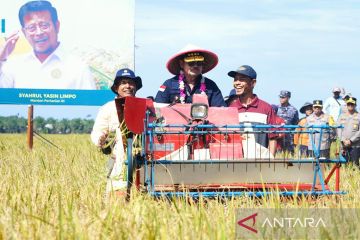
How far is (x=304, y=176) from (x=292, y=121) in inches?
405

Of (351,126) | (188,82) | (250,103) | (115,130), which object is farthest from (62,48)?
(115,130)

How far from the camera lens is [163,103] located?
9797 millimetres

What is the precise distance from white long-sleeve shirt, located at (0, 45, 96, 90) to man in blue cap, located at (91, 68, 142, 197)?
1133cm

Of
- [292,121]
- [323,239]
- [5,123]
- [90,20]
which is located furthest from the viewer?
[5,123]

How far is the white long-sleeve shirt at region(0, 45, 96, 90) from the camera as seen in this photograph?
69.0ft

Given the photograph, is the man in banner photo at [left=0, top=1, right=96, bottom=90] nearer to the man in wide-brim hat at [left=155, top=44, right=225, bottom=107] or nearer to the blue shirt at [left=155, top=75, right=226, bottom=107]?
the man in wide-brim hat at [left=155, top=44, right=225, bottom=107]

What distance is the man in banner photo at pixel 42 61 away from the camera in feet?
68.4

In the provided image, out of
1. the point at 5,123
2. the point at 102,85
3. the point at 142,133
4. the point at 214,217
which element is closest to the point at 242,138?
the point at 142,133

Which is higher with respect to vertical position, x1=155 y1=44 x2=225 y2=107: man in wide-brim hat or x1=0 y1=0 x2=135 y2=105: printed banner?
x1=0 y1=0 x2=135 y2=105: printed banner

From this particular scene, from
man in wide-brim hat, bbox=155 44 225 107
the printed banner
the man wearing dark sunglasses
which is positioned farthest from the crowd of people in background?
the printed banner

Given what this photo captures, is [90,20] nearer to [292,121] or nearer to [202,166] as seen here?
[292,121]

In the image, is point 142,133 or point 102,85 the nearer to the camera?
point 142,133

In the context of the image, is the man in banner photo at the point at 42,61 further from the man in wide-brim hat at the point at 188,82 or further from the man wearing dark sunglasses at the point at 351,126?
the man in wide-brim hat at the point at 188,82

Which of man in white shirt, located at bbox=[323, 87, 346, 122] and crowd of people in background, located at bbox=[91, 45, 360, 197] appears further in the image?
man in white shirt, located at bbox=[323, 87, 346, 122]
